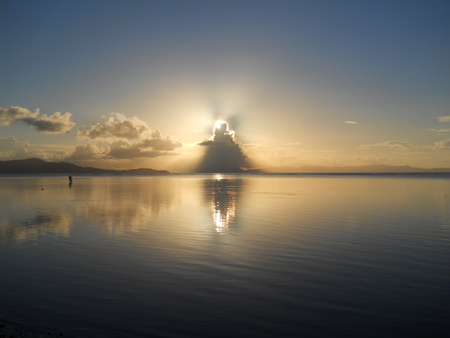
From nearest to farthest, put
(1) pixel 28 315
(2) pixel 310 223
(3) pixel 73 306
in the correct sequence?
(1) pixel 28 315, (3) pixel 73 306, (2) pixel 310 223

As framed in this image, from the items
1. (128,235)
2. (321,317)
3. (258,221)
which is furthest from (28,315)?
(258,221)

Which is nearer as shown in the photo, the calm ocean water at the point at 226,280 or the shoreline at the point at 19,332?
the shoreline at the point at 19,332

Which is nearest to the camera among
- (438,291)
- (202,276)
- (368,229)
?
(438,291)

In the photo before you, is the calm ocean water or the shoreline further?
the calm ocean water

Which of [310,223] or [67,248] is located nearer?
[67,248]

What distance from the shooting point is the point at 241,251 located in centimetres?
1761

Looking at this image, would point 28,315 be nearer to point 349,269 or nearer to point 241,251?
point 241,251

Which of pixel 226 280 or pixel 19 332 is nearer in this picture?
pixel 19 332

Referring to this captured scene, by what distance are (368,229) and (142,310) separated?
1958cm

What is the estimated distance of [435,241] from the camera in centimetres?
2014

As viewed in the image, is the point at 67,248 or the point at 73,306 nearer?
the point at 73,306

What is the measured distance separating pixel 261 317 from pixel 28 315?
23.0 feet

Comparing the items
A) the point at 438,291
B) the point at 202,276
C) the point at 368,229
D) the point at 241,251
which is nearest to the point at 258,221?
the point at 368,229

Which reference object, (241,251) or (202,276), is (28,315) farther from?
(241,251)
